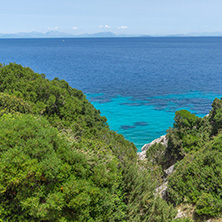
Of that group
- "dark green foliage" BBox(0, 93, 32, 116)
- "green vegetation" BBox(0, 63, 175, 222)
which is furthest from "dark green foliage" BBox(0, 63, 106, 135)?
"green vegetation" BBox(0, 63, 175, 222)

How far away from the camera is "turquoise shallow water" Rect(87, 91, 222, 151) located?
111ft

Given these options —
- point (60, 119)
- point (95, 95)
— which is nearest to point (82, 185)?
point (60, 119)

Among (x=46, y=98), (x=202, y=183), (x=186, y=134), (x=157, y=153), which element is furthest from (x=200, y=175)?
(x=46, y=98)

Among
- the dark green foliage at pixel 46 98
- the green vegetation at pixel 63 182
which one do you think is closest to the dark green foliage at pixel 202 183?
the green vegetation at pixel 63 182

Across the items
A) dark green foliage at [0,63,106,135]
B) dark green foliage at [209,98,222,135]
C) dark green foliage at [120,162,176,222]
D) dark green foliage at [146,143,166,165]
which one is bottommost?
dark green foliage at [146,143,166,165]

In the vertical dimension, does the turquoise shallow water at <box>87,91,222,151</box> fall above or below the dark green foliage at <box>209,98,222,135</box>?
below

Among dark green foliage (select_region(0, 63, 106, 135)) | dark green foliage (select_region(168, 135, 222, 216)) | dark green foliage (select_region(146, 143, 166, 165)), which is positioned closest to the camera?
dark green foliage (select_region(168, 135, 222, 216))

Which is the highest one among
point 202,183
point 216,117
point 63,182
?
point 63,182

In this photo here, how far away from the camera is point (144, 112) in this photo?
40719 millimetres

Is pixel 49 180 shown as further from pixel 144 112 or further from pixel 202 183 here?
pixel 144 112

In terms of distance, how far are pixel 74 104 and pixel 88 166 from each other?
1167 centimetres

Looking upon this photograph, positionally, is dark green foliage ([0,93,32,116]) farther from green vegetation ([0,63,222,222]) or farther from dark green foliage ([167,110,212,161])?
dark green foliage ([167,110,212,161])

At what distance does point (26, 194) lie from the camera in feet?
26.6

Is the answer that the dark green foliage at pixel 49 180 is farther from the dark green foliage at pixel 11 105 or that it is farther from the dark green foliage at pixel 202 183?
the dark green foliage at pixel 11 105
